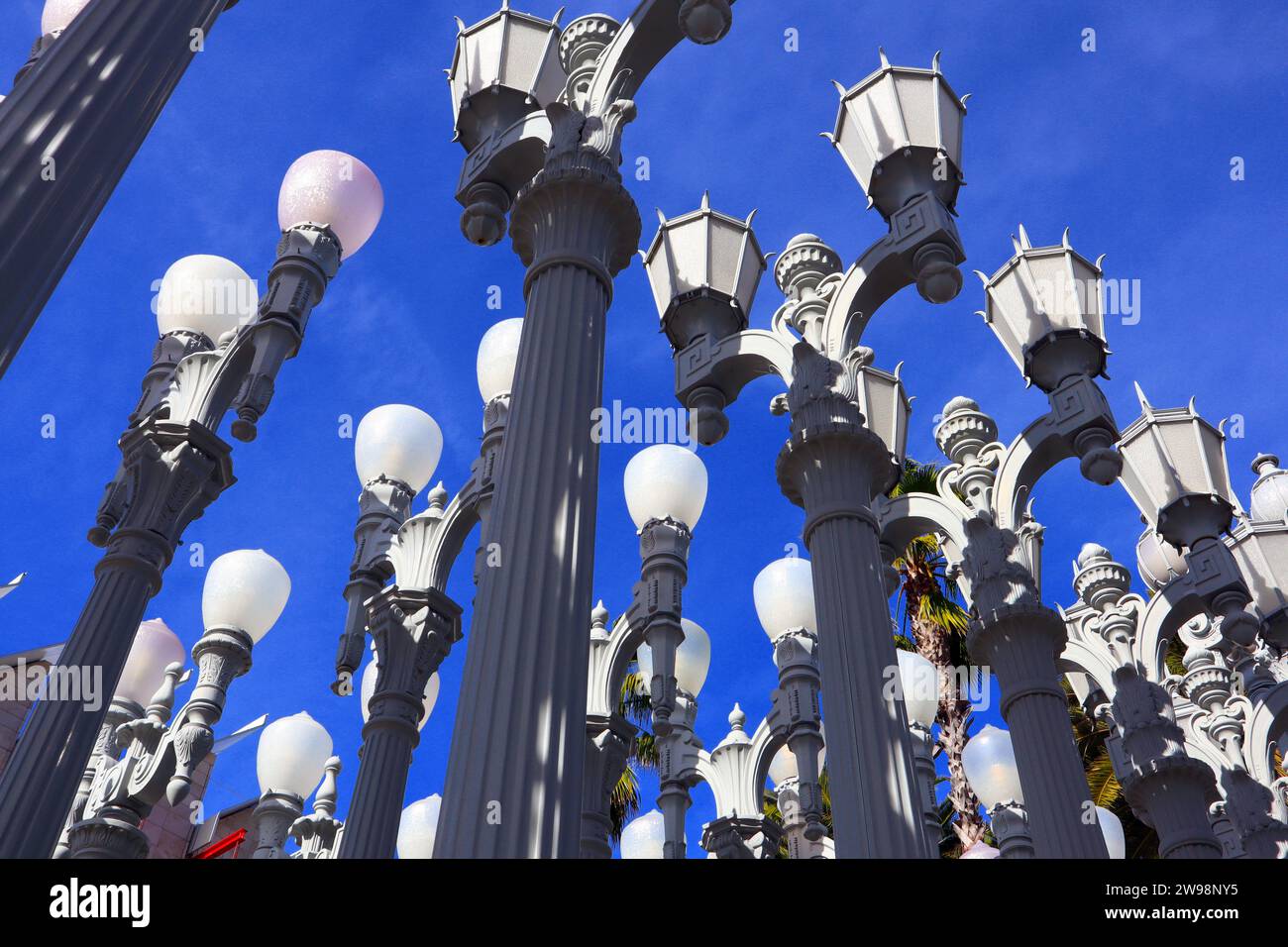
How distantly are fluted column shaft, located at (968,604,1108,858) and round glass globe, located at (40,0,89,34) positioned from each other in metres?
8.00

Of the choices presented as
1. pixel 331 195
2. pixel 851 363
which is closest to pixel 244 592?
pixel 331 195

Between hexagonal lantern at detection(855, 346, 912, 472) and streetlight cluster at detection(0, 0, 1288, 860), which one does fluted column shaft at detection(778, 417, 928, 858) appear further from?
hexagonal lantern at detection(855, 346, 912, 472)

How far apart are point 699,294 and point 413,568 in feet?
11.3

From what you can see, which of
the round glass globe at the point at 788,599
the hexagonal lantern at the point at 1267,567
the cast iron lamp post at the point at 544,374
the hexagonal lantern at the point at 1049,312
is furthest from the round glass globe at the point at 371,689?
the hexagonal lantern at the point at 1267,567

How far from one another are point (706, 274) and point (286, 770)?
5704 mm

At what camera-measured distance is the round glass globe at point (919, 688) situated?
33.5ft

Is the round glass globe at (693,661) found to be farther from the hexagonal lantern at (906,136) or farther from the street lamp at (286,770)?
the hexagonal lantern at (906,136)

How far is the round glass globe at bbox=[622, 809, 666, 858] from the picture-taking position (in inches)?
509

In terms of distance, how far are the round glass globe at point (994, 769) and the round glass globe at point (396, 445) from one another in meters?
6.16

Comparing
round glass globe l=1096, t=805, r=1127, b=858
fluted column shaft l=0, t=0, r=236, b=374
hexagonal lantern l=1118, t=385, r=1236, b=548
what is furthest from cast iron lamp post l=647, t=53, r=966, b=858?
fluted column shaft l=0, t=0, r=236, b=374

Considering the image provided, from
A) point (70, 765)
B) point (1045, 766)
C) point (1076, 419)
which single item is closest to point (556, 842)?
point (70, 765)
